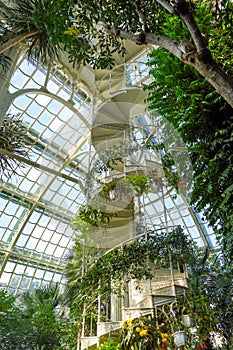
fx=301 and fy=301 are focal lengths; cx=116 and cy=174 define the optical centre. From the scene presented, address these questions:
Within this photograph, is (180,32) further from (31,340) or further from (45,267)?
(45,267)

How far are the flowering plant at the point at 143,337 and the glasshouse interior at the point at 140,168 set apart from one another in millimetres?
16

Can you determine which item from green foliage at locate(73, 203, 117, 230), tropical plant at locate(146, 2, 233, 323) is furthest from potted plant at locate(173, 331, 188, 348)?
green foliage at locate(73, 203, 117, 230)

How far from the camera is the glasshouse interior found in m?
2.83

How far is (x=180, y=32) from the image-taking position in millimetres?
3059

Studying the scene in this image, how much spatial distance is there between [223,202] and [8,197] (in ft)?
39.5

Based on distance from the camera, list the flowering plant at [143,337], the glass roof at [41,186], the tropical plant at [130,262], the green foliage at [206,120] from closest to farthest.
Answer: the green foliage at [206,120]
the flowering plant at [143,337]
the tropical plant at [130,262]
the glass roof at [41,186]

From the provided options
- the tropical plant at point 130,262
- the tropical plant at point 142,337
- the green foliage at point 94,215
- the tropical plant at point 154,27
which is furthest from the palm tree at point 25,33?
the tropical plant at point 142,337

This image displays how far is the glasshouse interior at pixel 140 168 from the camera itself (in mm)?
2834

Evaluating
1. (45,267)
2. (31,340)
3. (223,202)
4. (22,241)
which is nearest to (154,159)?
(223,202)

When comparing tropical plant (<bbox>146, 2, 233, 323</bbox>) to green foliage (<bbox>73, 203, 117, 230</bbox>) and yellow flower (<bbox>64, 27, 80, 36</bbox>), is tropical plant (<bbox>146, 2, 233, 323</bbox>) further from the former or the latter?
green foliage (<bbox>73, 203, 117, 230</bbox>)

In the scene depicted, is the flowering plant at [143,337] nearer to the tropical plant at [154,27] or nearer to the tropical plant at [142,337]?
the tropical plant at [142,337]

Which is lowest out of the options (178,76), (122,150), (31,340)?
(31,340)

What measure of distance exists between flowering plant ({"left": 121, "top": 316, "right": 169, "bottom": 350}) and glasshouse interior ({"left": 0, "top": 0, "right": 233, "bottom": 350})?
0.05 feet

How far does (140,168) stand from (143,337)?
2.89 metres
